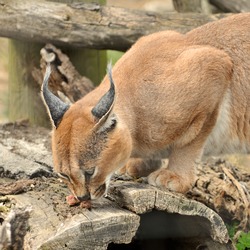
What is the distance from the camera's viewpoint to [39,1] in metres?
6.59

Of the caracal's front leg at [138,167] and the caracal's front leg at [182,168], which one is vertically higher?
the caracal's front leg at [182,168]

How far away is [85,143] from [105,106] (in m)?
0.26

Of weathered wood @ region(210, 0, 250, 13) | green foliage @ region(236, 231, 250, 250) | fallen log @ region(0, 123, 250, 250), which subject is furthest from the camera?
weathered wood @ region(210, 0, 250, 13)

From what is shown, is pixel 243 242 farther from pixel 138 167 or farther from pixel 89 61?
pixel 89 61

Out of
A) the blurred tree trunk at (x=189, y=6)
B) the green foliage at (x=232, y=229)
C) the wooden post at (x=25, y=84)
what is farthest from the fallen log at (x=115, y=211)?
the blurred tree trunk at (x=189, y=6)

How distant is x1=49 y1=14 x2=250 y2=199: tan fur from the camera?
5.05 m

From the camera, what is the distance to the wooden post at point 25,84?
6910 mm

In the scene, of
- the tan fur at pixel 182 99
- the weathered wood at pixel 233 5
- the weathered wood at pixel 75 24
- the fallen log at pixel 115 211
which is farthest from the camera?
the weathered wood at pixel 233 5

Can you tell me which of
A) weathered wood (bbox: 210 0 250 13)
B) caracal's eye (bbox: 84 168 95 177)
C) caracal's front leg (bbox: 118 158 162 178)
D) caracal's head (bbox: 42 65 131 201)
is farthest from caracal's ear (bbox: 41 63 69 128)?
weathered wood (bbox: 210 0 250 13)

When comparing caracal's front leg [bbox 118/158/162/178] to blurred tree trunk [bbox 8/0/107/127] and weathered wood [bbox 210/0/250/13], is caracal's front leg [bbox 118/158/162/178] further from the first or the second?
weathered wood [bbox 210/0/250/13]

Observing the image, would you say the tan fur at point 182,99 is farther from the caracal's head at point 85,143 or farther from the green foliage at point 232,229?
the green foliage at point 232,229

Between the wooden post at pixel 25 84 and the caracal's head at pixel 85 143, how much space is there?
2.43m

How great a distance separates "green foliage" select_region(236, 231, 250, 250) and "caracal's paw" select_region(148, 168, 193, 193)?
59 cm

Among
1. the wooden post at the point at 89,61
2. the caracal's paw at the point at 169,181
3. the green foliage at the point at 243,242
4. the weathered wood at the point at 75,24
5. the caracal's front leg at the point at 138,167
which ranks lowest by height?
the green foliage at the point at 243,242
